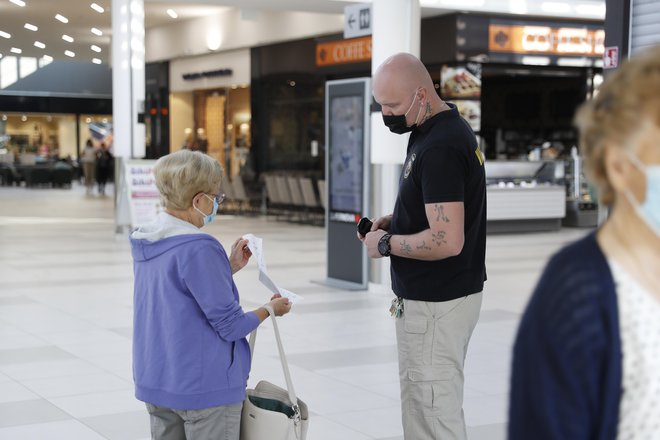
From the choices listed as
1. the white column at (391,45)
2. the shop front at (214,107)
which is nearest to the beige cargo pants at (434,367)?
the white column at (391,45)

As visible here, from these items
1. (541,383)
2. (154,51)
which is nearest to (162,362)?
(541,383)

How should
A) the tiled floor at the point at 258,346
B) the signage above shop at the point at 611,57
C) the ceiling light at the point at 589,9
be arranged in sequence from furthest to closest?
→ the ceiling light at the point at 589,9, the signage above shop at the point at 611,57, the tiled floor at the point at 258,346

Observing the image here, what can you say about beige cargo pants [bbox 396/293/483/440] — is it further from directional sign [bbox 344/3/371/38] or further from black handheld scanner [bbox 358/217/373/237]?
directional sign [bbox 344/3/371/38]

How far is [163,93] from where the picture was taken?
26.6 metres

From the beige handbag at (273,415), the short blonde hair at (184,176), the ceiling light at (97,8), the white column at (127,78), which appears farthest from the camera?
the ceiling light at (97,8)

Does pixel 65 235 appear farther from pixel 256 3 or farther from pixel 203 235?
pixel 203 235

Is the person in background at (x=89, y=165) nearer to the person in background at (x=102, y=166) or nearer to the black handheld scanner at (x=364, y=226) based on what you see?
the person in background at (x=102, y=166)

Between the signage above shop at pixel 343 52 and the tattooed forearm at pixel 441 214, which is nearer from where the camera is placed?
the tattooed forearm at pixel 441 214

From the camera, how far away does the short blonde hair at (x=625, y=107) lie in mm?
1271

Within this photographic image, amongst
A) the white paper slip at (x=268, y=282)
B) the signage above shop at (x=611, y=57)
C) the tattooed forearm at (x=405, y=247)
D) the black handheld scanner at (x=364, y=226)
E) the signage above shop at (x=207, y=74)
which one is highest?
the signage above shop at (x=207, y=74)

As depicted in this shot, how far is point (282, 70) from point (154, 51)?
6430 millimetres

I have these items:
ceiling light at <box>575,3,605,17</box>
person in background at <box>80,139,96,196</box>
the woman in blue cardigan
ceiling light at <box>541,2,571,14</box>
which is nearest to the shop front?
person in background at <box>80,139,96,196</box>

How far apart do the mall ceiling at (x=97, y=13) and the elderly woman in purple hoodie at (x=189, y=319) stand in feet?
35.2

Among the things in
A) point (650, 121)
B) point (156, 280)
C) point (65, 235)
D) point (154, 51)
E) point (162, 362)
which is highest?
point (154, 51)
